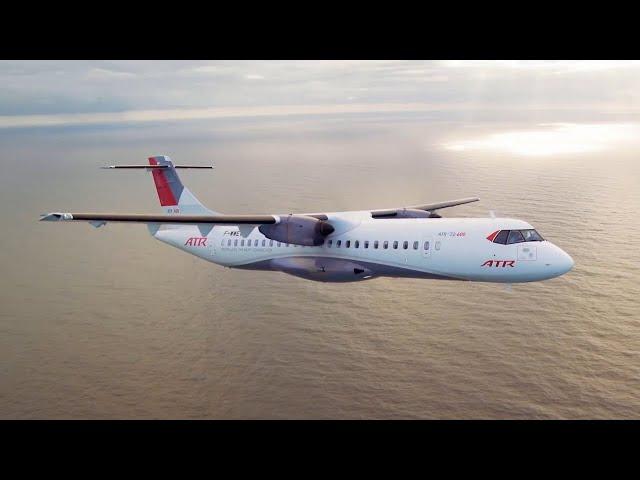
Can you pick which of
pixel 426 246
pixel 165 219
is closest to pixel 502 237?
pixel 426 246

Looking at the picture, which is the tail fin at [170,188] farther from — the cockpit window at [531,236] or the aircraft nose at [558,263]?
the aircraft nose at [558,263]

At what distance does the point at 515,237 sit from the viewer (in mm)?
25969

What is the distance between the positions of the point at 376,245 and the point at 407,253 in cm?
172

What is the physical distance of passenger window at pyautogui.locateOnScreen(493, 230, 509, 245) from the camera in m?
26.0

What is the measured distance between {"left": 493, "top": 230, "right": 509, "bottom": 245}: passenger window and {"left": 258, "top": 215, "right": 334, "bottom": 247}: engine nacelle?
27.6 feet

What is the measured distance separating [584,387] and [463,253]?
73.0ft

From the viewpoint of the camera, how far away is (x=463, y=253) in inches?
1045

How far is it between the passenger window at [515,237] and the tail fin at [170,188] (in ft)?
69.4

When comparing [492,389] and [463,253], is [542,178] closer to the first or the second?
[492,389]

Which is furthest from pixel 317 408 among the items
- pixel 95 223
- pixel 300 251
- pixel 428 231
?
pixel 95 223

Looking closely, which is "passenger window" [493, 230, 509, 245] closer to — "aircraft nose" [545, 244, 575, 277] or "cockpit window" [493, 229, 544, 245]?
"cockpit window" [493, 229, 544, 245]

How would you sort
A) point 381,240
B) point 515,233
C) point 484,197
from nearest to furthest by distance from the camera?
point 515,233
point 381,240
point 484,197

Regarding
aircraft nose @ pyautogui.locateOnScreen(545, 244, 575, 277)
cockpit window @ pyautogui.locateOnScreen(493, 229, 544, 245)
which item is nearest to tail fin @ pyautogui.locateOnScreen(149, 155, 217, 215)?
cockpit window @ pyautogui.locateOnScreen(493, 229, 544, 245)

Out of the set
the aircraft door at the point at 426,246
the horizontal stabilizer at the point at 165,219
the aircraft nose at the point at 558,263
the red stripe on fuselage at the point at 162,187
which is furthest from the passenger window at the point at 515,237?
the red stripe on fuselage at the point at 162,187
